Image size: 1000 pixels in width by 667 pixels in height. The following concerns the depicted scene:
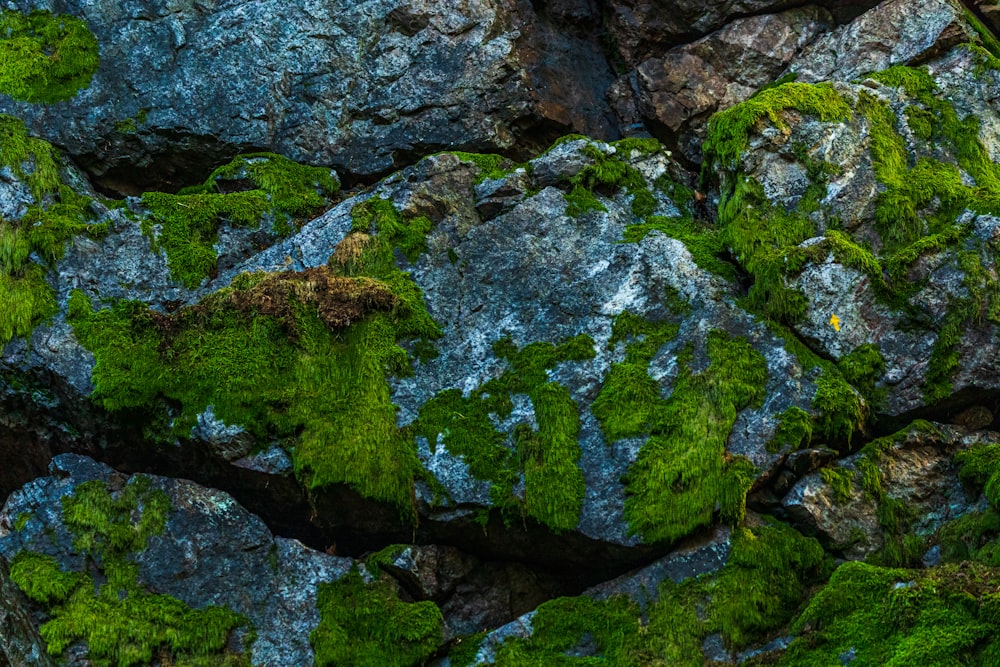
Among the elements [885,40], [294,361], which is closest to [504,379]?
[294,361]

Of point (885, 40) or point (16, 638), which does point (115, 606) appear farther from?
point (885, 40)

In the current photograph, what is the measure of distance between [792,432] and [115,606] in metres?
6.12

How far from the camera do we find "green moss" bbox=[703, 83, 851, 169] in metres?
10.3

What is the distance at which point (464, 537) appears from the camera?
833 cm

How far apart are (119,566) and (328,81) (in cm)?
724

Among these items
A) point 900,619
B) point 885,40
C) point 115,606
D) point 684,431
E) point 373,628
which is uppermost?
point 885,40

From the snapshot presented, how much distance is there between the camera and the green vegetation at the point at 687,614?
729cm

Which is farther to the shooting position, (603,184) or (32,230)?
(603,184)

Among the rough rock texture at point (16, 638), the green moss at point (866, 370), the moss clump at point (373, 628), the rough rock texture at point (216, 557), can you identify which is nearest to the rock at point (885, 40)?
the green moss at point (866, 370)

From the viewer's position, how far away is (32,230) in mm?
9758

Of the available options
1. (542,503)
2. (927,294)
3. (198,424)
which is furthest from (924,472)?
(198,424)

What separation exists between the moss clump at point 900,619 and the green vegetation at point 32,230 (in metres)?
7.75

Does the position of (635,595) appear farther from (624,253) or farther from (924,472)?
(624,253)

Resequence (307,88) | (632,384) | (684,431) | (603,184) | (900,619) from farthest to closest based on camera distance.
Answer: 1. (307,88)
2. (603,184)
3. (632,384)
4. (684,431)
5. (900,619)
